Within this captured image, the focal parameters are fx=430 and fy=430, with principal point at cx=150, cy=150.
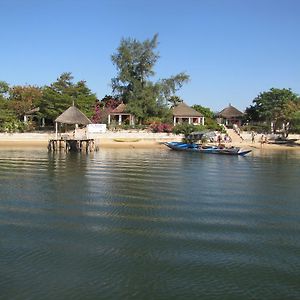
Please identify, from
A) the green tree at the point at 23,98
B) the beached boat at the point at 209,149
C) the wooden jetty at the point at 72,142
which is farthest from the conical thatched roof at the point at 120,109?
the wooden jetty at the point at 72,142

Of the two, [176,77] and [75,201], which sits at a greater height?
[176,77]

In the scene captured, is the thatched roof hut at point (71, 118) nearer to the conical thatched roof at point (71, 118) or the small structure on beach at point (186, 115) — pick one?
the conical thatched roof at point (71, 118)

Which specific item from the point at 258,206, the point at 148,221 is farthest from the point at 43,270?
the point at 258,206

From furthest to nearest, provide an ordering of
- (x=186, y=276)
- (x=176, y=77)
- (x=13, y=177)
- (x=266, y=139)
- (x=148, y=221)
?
(x=176, y=77)
(x=266, y=139)
(x=13, y=177)
(x=148, y=221)
(x=186, y=276)

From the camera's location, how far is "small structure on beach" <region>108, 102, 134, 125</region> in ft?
226

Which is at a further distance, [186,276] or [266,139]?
[266,139]

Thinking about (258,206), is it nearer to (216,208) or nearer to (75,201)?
(216,208)

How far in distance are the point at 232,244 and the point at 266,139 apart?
5217cm

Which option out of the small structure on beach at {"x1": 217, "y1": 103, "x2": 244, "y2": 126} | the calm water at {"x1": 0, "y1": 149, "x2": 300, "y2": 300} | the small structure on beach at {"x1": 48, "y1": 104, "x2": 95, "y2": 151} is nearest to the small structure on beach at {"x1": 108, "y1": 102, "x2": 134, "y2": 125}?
the small structure on beach at {"x1": 48, "y1": 104, "x2": 95, "y2": 151}

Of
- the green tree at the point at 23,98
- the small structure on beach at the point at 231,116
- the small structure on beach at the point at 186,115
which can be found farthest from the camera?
the small structure on beach at the point at 231,116

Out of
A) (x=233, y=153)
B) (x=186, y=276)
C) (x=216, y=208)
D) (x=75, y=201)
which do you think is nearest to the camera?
(x=186, y=276)

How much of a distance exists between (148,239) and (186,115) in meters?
59.8

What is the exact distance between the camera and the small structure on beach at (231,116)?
82.2m

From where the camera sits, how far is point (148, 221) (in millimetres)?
15641
